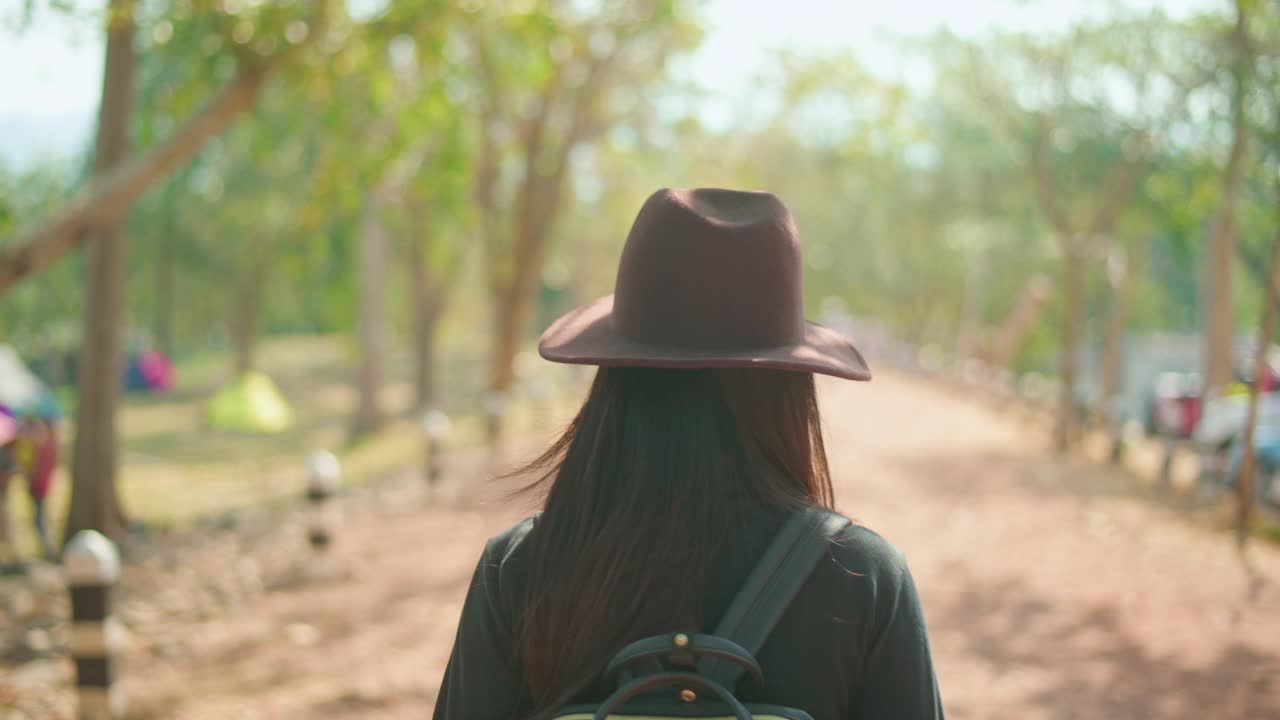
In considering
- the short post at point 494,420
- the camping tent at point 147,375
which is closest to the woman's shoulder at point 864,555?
the short post at point 494,420

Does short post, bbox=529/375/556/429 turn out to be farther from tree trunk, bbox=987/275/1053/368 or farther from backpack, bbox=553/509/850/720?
backpack, bbox=553/509/850/720

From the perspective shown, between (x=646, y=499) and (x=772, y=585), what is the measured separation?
0.77ft

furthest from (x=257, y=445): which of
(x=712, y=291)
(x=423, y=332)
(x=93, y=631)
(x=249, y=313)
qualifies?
(x=712, y=291)

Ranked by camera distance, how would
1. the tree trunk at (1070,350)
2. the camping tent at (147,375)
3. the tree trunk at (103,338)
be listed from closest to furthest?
the tree trunk at (103,338), the tree trunk at (1070,350), the camping tent at (147,375)

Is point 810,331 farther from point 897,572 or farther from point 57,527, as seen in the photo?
point 57,527

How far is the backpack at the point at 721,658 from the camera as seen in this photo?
1.72m

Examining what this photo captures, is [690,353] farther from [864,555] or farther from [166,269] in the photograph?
[166,269]

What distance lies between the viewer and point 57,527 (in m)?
14.5

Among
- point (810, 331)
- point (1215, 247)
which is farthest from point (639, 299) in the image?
point (1215, 247)

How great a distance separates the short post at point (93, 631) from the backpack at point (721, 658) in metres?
4.96

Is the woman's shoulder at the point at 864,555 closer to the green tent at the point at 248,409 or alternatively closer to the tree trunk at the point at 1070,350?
the tree trunk at the point at 1070,350

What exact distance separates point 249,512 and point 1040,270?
4222 cm

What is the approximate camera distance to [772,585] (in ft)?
5.90

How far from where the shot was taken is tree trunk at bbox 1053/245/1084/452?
18.4m
